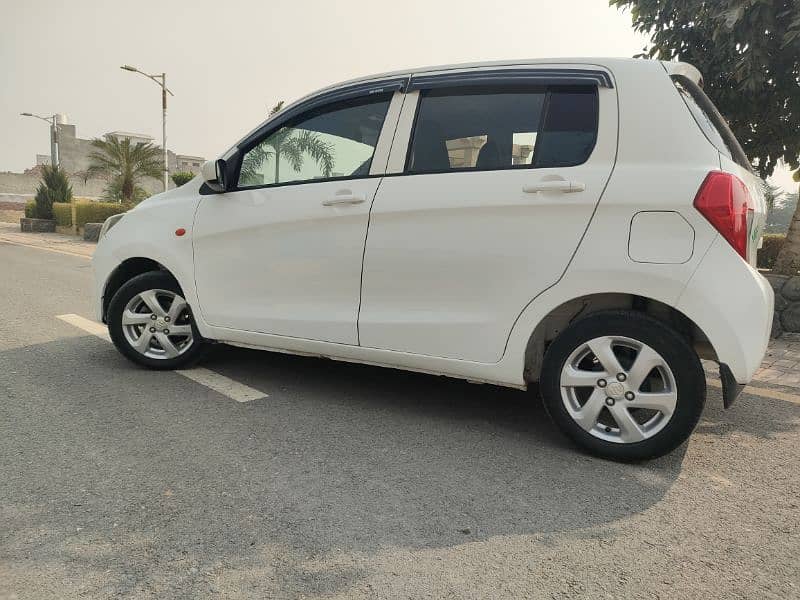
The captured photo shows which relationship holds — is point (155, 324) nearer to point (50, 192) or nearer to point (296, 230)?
point (296, 230)

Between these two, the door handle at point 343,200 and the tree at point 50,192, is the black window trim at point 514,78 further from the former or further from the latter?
the tree at point 50,192

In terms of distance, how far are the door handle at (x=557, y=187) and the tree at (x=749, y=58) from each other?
13.1 feet

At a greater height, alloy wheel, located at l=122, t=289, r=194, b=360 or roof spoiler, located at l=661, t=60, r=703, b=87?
roof spoiler, located at l=661, t=60, r=703, b=87

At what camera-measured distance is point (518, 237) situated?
9.37 ft

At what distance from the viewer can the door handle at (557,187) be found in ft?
9.06

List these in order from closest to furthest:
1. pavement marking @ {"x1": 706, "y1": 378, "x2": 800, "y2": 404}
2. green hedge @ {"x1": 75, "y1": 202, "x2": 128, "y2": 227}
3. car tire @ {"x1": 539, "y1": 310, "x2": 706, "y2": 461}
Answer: car tire @ {"x1": 539, "y1": 310, "x2": 706, "y2": 461}
pavement marking @ {"x1": 706, "y1": 378, "x2": 800, "y2": 404}
green hedge @ {"x1": 75, "y1": 202, "x2": 128, "y2": 227}

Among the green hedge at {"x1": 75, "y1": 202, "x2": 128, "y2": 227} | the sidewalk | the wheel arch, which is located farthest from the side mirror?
the green hedge at {"x1": 75, "y1": 202, "x2": 128, "y2": 227}

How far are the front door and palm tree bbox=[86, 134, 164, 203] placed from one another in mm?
22914

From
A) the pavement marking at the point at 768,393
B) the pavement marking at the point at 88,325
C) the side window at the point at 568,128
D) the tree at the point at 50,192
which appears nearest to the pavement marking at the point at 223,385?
the pavement marking at the point at 88,325

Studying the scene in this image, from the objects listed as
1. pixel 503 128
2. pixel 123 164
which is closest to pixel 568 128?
pixel 503 128

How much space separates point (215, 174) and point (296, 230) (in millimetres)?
696

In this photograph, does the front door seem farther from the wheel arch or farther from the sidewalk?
the sidewalk

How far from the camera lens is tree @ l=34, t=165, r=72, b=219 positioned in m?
25.7

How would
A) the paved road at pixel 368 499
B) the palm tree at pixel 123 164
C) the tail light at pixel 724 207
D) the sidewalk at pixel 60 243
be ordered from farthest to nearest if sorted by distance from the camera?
the palm tree at pixel 123 164 → the sidewalk at pixel 60 243 → the tail light at pixel 724 207 → the paved road at pixel 368 499
